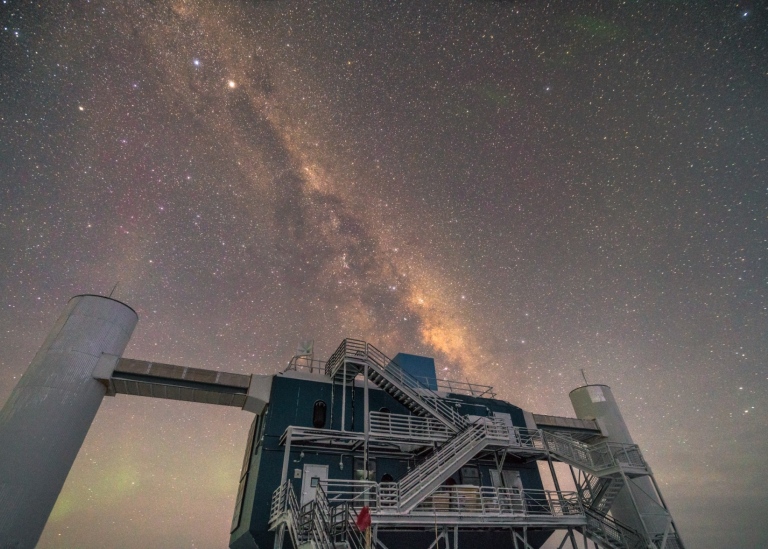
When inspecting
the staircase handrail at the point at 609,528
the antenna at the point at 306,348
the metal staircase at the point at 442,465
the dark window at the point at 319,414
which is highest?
the antenna at the point at 306,348

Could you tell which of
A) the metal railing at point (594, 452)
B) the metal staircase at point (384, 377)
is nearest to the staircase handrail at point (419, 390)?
the metal staircase at point (384, 377)

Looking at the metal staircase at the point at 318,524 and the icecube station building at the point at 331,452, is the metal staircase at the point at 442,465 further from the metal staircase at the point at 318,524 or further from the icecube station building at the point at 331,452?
the metal staircase at the point at 318,524

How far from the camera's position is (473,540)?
21.8m

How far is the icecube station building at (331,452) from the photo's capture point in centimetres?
1780

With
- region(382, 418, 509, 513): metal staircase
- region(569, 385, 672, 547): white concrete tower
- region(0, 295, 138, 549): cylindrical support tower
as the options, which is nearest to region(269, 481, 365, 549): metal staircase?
region(382, 418, 509, 513): metal staircase

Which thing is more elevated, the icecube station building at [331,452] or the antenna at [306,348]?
the antenna at [306,348]

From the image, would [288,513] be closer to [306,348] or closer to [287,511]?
[287,511]

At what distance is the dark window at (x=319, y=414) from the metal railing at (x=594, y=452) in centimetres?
1428

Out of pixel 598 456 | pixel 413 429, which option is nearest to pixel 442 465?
pixel 413 429

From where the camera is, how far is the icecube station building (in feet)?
58.4

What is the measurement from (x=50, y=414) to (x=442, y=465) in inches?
779

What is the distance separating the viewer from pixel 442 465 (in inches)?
741

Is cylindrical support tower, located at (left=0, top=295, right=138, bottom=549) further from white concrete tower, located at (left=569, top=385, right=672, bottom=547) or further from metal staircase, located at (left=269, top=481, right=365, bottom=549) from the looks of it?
white concrete tower, located at (left=569, top=385, right=672, bottom=547)

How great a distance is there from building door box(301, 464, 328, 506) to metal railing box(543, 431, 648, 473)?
1430 centimetres
